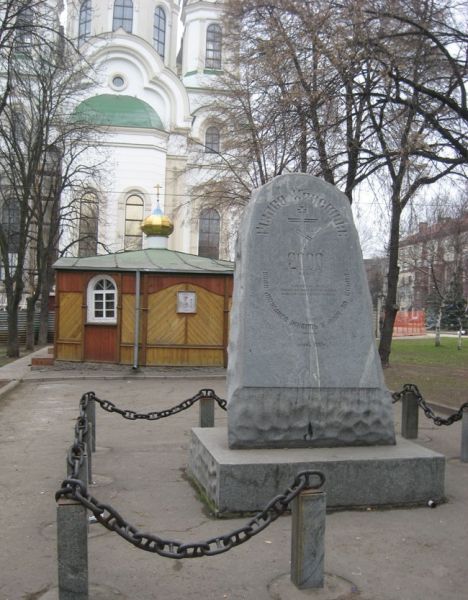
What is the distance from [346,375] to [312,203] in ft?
5.45

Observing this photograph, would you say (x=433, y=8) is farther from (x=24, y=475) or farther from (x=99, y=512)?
(x=99, y=512)

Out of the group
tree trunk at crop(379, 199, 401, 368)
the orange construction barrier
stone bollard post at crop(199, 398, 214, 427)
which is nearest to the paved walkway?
stone bollard post at crop(199, 398, 214, 427)

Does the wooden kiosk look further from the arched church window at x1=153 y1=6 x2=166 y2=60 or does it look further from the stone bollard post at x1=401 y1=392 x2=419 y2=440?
the arched church window at x1=153 y1=6 x2=166 y2=60

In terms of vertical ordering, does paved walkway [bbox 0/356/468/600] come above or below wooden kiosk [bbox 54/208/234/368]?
below

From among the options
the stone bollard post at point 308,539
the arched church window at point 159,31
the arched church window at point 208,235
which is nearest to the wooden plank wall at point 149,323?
the stone bollard post at point 308,539

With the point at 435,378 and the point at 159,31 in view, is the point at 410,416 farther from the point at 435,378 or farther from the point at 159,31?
the point at 159,31

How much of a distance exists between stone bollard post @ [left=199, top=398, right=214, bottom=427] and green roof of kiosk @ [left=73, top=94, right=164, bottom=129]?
129 feet

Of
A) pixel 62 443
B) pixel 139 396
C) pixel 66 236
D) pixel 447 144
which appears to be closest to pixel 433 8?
pixel 447 144

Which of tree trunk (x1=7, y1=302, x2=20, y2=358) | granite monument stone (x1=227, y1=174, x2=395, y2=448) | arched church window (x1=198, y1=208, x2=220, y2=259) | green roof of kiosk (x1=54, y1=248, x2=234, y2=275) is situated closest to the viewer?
granite monument stone (x1=227, y1=174, x2=395, y2=448)

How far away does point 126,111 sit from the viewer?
46.3 metres

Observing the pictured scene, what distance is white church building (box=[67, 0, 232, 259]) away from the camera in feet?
147

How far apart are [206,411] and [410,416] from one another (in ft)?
8.99

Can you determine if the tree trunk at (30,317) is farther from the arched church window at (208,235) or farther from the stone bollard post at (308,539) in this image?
the stone bollard post at (308,539)

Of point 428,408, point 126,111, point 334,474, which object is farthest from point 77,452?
point 126,111
